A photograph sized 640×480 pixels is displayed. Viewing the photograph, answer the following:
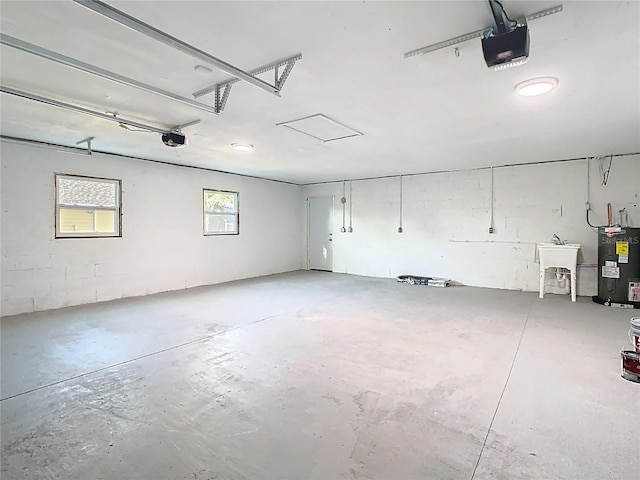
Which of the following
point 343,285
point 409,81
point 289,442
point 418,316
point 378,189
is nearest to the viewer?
point 289,442

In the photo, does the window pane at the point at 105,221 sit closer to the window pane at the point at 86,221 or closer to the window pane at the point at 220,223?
the window pane at the point at 86,221

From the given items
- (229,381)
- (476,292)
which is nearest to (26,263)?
(229,381)

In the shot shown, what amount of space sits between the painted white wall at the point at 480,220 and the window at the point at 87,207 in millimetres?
4920

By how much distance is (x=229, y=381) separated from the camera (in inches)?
106

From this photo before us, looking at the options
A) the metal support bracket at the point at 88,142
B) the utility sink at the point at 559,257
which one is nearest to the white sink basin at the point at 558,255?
the utility sink at the point at 559,257

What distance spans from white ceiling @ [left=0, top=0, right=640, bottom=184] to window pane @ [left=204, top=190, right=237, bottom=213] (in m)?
2.27

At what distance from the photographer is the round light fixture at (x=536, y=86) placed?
8.61ft

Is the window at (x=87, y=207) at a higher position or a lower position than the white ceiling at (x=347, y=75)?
lower

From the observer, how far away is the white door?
8.91 metres

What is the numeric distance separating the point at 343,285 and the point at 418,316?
2.52 metres

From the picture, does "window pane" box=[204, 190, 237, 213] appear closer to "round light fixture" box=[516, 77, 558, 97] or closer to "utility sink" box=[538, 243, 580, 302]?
"round light fixture" box=[516, 77, 558, 97]

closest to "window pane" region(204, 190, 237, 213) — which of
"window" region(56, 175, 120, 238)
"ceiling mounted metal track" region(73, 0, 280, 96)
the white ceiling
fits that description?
"window" region(56, 175, 120, 238)

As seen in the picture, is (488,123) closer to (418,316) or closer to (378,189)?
(418,316)

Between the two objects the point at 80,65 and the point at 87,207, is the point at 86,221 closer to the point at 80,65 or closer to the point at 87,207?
the point at 87,207
